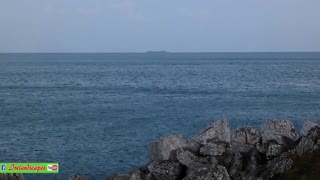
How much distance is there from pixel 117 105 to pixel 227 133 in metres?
55.3

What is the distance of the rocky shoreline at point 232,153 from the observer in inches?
640

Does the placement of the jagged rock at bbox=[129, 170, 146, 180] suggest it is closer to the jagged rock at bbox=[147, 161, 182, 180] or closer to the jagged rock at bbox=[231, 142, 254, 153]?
the jagged rock at bbox=[147, 161, 182, 180]

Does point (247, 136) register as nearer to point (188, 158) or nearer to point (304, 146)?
point (304, 146)

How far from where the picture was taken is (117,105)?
244 feet

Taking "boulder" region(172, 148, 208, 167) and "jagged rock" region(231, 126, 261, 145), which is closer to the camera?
"boulder" region(172, 148, 208, 167)

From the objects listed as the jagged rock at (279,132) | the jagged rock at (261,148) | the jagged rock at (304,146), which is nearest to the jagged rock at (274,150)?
the jagged rock at (261,148)

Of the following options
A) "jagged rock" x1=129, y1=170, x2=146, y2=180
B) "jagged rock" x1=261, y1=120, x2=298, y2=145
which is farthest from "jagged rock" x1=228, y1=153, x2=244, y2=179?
"jagged rock" x1=129, y1=170, x2=146, y2=180

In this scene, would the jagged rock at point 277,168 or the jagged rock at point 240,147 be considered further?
the jagged rock at point 240,147

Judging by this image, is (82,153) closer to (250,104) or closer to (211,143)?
(211,143)

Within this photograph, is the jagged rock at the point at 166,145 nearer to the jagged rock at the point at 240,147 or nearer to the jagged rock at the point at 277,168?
the jagged rock at the point at 240,147

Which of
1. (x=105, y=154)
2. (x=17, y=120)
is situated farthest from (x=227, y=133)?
(x=17, y=120)

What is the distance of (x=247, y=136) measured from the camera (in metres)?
20.0

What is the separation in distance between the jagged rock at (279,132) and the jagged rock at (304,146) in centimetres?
137

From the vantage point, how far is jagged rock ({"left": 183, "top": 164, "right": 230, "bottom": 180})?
15836mm
